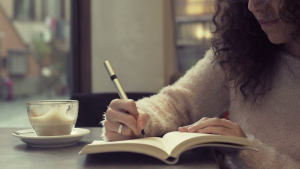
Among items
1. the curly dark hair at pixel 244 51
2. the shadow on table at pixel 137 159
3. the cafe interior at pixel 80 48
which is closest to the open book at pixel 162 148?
the shadow on table at pixel 137 159

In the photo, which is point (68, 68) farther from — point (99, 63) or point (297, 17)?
point (297, 17)

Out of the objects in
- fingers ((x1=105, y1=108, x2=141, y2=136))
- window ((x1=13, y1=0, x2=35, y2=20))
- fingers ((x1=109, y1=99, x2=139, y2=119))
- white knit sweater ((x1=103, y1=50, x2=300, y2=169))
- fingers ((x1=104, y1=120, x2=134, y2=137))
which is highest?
window ((x1=13, y1=0, x2=35, y2=20))

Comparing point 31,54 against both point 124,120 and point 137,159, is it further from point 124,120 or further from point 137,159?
point 137,159

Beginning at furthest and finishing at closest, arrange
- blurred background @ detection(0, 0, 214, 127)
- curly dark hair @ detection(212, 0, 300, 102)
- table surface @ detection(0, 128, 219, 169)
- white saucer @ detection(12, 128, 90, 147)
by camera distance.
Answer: blurred background @ detection(0, 0, 214, 127) → curly dark hair @ detection(212, 0, 300, 102) → white saucer @ detection(12, 128, 90, 147) → table surface @ detection(0, 128, 219, 169)

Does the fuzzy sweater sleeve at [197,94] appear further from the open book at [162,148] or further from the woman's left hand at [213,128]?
the open book at [162,148]

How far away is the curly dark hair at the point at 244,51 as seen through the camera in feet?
3.47

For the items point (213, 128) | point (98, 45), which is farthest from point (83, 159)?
point (98, 45)

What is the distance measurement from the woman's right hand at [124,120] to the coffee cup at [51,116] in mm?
96

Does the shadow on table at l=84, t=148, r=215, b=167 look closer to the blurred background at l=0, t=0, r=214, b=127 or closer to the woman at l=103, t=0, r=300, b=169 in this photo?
the woman at l=103, t=0, r=300, b=169

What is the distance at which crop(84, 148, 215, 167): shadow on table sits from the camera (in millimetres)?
577

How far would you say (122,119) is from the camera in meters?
0.79

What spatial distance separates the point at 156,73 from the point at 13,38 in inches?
34.2

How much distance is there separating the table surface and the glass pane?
3.47 feet

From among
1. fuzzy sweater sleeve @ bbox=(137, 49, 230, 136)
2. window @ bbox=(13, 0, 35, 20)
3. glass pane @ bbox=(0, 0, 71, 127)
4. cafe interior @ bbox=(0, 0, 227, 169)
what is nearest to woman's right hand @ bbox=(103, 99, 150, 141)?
fuzzy sweater sleeve @ bbox=(137, 49, 230, 136)
